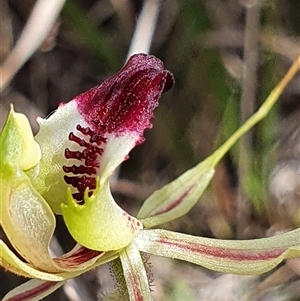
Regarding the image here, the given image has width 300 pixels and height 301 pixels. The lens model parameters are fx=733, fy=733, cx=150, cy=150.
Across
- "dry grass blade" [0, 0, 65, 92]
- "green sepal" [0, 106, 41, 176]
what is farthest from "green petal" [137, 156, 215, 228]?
"dry grass blade" [0, 0, 65, 92]

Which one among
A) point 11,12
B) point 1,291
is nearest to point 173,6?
point 11,12

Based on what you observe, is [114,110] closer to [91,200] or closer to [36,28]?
[91,200]

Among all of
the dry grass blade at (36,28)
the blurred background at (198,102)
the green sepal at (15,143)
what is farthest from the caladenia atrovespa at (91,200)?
the blurred background at (198,102)

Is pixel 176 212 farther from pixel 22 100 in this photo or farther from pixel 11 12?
pixel 11 12

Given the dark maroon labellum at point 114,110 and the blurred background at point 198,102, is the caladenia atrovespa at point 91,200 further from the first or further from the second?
the blurred background at point 198,102

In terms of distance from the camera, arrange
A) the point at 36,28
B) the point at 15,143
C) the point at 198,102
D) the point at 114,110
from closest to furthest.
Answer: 1. the point at 15,143
2. the point at 114,110
3. the point at 36,28
4. the point at 198,102

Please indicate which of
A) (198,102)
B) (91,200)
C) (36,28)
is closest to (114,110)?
(91,200)
